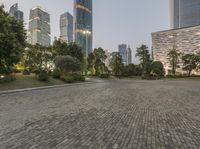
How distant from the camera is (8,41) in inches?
610

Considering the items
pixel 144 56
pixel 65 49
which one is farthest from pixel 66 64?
pixel 144 56

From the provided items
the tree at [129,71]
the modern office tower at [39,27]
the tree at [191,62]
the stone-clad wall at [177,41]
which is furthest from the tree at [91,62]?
the modern office tower at [39,27]

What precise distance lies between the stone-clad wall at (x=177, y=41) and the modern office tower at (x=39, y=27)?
107m

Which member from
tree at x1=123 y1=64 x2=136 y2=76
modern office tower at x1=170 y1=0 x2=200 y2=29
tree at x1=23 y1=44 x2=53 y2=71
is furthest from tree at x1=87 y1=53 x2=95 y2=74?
modern office tower at x1=170 y1=0 x2=200 y2=29

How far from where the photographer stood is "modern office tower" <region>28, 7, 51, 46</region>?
154m

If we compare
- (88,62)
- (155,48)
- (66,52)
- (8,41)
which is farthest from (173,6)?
(8,41)

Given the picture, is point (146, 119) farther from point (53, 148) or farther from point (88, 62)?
point (88, 62)

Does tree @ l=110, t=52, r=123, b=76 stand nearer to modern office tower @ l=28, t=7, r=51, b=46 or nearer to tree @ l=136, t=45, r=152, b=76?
tree @ l=136, t=45, r=152, b=76

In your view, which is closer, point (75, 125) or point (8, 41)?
point (75, 125)

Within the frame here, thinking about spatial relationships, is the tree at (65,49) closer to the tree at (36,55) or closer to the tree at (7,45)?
the tree at (36,55)

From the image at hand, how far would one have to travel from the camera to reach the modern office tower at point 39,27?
505ft

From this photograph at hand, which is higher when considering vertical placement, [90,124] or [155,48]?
[155,48]

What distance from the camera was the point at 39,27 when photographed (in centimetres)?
17025

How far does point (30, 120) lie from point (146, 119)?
433 centimetres
